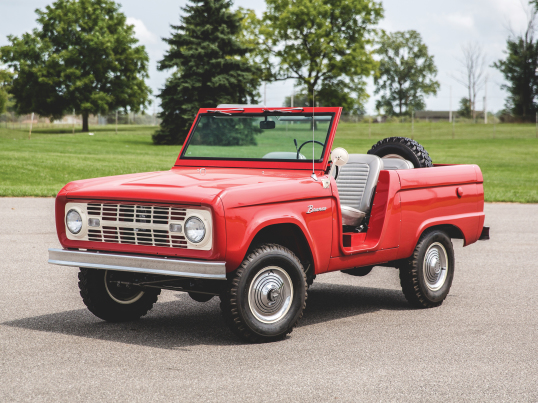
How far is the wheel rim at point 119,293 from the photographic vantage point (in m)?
6.06

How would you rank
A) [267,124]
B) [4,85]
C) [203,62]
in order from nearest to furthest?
[267,124]
[203,62]
[4,85]

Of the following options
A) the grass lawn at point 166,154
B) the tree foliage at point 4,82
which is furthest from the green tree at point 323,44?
the tree foliage at point 4,82

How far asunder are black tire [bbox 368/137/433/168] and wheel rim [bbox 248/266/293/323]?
7.61ft

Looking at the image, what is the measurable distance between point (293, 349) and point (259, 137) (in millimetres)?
2171

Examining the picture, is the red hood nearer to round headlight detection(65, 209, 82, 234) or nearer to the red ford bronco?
the red ford bronco

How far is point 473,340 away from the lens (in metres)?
5.54

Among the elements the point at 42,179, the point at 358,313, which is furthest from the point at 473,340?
the point at 42,179

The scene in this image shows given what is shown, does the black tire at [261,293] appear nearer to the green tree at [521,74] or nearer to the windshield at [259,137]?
the windshield at [259,137]

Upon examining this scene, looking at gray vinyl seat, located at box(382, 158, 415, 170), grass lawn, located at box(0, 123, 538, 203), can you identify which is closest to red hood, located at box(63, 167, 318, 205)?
gray vinyl seat, located at box(382, 158, 415, 170)

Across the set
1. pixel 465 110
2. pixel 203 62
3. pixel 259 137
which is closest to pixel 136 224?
pixel 259 137

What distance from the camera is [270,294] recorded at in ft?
17.6

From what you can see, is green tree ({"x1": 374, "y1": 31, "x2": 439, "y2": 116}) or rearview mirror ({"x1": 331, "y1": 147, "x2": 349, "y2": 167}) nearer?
rearview mirror ({"x1": 331, "y1": 147, "x2": 349, "y2": 167})

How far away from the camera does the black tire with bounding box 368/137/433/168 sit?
7.12 m

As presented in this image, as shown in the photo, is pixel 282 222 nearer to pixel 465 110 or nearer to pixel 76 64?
pixel 76 64
